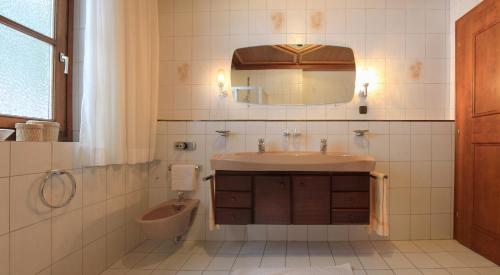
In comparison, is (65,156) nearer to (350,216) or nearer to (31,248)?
(31,248)

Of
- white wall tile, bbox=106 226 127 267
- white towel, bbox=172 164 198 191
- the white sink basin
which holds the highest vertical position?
the white sink basin

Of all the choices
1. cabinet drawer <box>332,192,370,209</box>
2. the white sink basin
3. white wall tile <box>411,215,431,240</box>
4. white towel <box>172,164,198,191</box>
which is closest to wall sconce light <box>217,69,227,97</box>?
white towel <box>172,164,198,191</box>

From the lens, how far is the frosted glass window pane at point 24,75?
1.43 meters

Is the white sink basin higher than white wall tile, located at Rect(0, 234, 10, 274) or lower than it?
higher

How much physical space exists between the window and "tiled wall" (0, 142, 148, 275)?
31cm

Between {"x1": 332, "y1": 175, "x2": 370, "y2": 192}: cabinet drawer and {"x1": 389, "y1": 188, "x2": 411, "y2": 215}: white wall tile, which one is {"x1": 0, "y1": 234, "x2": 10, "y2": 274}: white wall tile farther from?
{"x1": 389, "y1": 188, "x2": 411, "y2": 215}: white wall tile

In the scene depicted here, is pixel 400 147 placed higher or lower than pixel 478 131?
lower

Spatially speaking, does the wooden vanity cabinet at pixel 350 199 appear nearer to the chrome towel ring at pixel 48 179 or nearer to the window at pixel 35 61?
the chrome towel ring at pixel 48 179

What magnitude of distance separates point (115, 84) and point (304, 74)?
152 centimetres

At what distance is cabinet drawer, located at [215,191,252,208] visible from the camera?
1937 mm

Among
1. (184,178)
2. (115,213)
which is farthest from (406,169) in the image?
(115,213)

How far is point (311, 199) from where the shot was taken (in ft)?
6.32

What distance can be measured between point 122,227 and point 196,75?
142 centimetres

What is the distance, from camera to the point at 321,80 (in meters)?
2.42
